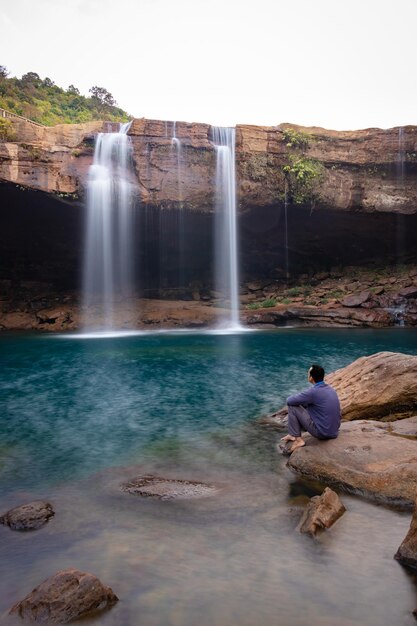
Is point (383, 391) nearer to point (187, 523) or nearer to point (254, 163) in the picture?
point (187, 523)

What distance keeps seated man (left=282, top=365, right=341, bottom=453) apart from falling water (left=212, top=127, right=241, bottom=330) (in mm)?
22008

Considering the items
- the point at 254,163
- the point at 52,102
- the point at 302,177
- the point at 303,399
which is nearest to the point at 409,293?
the point at 302,177

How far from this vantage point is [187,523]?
4.52 m

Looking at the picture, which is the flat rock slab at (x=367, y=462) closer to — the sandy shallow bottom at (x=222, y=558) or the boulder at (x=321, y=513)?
the sandy shallow bottom at (x=222, y=558)

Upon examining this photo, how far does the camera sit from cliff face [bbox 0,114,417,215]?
24.6m

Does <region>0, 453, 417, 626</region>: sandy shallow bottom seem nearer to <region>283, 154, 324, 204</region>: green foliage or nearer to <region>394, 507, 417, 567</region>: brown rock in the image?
<region>394, 507, 417, 567</region>: brown rock

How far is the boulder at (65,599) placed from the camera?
3059 millimetres

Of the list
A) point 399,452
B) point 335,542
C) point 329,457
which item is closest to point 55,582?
point 335,542

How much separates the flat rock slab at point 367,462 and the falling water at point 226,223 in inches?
871

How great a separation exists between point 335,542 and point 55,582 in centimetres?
239

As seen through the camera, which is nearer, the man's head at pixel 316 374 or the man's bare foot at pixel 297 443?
the man's head at pixel 316 374

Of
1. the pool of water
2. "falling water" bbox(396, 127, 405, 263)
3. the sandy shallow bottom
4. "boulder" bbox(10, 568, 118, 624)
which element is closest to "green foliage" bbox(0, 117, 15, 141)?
the pool of water

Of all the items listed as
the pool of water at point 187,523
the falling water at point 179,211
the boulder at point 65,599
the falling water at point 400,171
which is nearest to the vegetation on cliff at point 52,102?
the falling water at point 179,211

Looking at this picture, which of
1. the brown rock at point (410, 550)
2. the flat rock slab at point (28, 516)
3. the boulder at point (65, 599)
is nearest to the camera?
the boulder at point (65, 599)
